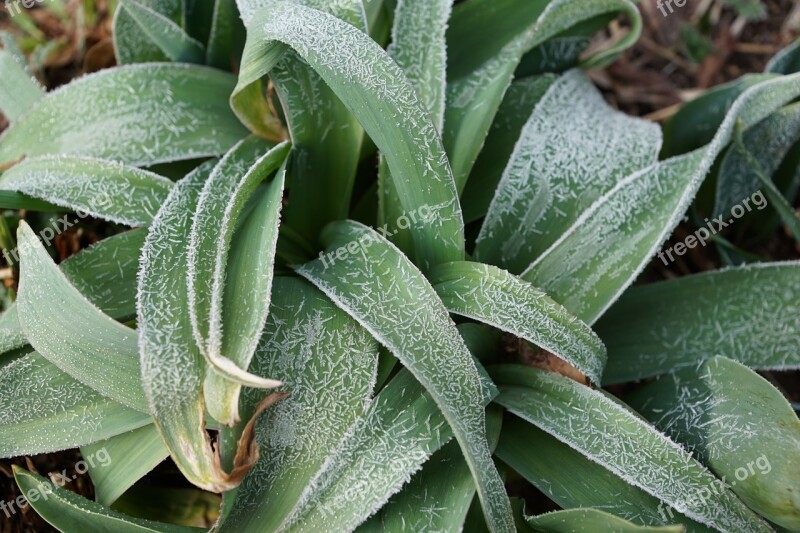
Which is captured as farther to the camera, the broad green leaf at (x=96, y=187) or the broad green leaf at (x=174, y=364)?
the broad green leaf at (x=96, y=187)

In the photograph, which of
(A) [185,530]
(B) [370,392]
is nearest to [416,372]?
(B) [370,392]

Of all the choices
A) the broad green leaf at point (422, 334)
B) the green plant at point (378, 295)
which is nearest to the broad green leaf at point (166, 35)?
the green plant at point (378, 295)

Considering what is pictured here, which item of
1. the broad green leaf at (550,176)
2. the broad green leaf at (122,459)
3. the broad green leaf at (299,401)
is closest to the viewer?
the broad green leaf at (299,401)

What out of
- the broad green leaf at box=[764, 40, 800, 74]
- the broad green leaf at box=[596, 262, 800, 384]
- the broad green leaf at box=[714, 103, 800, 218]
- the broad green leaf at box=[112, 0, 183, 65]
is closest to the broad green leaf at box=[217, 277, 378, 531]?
the broad green leaf at box=[596, 262, 800, 384]

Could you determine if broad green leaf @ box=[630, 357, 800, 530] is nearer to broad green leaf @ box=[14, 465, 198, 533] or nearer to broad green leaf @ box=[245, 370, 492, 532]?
broad green leaf @ box=[245, 370, 492, 532]

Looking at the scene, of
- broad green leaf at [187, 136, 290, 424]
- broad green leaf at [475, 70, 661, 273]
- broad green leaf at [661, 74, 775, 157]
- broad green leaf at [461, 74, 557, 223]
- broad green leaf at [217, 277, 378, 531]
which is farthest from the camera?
broad green leaf at [661, 74, 775, 157]

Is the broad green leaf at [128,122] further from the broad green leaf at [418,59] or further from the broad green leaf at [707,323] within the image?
the broad green leaf at [707,323]
